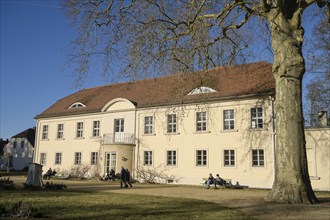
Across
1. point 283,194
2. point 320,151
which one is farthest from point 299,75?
point 320,151

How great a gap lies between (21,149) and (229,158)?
48215 millimetres

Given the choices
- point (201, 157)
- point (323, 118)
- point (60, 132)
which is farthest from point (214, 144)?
point (60, 132)

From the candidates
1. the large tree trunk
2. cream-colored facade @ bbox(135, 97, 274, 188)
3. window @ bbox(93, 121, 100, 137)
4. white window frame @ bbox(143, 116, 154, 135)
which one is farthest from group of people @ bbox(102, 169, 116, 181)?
the large tree trunk

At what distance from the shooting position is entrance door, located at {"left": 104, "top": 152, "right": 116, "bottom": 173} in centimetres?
3119

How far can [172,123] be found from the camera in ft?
95.1

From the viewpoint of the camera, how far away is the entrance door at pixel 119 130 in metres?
31.6

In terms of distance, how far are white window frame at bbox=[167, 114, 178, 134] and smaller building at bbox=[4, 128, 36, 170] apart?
40.0 m

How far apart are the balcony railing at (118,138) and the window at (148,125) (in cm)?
149

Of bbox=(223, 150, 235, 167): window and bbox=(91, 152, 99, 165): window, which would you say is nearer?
bbox=(223, 150, 235, 167): window

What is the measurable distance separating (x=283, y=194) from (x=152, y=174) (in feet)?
55.0

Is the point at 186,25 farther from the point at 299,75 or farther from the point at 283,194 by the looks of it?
the point at 283,194

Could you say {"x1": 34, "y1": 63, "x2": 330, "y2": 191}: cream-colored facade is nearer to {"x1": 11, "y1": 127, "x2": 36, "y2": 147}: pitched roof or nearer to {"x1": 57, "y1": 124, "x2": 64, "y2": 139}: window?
{"x1": 57, "y1": 124, "x2": 64, "y2": 139}: window

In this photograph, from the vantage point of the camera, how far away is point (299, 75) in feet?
46.7

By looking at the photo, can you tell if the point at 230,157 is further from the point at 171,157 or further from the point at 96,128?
the point at 96,128
